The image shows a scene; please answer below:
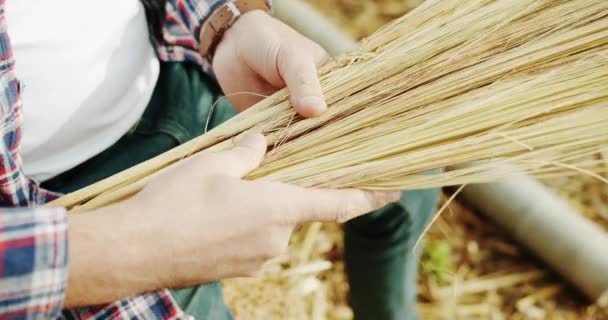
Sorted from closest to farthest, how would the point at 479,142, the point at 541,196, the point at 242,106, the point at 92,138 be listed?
the point at 479,142 → the point at 92,138 → the point at 242,106 → the point at 541,196

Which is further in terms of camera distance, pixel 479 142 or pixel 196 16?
pixel 196 16

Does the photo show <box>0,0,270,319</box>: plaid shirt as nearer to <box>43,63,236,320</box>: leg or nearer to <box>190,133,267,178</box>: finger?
<box>43,63,236,320</box>: leg

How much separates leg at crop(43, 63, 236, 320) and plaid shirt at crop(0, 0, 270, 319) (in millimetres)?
37

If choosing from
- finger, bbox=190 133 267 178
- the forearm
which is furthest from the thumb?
the forearm

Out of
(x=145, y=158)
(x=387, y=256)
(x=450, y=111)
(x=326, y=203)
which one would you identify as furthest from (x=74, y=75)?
(x=387, y=256)

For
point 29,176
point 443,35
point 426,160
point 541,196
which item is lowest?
point 541,196

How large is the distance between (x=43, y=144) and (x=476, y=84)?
557 mm

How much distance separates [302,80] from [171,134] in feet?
0.80

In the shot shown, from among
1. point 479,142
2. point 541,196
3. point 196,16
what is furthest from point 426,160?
point 541,196

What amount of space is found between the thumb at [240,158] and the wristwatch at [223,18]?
0.25 meters

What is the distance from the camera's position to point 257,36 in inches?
37.2

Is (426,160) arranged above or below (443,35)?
below

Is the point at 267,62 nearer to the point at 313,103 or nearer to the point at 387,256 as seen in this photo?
the point at 313,103

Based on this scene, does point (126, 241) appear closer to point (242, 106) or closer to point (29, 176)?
point (29, 176)
